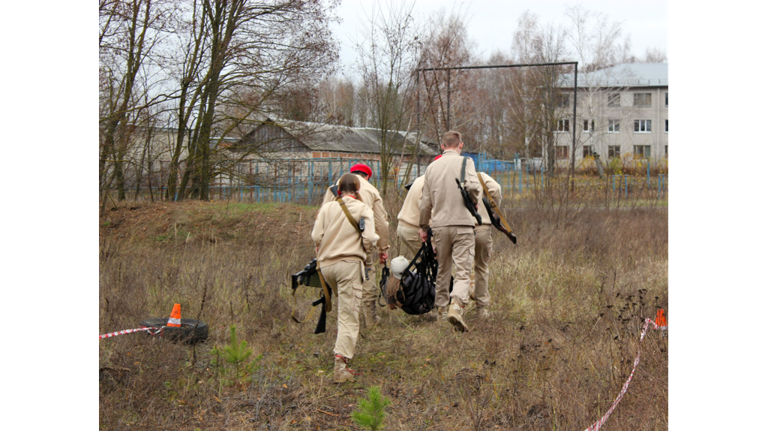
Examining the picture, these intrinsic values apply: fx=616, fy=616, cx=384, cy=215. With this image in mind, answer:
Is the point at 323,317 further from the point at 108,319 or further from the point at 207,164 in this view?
Result: the point at 207,164

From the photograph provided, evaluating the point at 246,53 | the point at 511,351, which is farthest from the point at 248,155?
the point at 511,351

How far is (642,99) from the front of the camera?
63.1 m

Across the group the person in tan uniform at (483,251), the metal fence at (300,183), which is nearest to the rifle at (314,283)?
the person in tan uniform at (483,251)

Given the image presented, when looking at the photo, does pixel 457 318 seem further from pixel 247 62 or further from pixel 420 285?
pixel 247 62

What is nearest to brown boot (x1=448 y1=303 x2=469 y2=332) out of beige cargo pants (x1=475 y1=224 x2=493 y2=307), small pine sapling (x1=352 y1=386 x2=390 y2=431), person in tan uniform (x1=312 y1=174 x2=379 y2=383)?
beige cargo pants (x1=475 y1=224 x2=493 y2=307)

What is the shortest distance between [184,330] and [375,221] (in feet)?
7.46

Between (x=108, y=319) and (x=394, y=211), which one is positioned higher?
(x=394, y=211)

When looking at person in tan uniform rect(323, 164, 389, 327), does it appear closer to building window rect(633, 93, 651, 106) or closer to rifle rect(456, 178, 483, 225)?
rifle rect(456, 178, 483, 225)

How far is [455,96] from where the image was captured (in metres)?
18.6

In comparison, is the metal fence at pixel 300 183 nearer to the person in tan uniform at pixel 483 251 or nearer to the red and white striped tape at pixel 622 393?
the person in tan uniform at pixel 483 251

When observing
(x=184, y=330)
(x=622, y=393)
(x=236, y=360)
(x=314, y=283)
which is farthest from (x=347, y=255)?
(x=622, y=393)

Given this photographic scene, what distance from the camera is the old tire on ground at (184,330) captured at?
5.67 meters

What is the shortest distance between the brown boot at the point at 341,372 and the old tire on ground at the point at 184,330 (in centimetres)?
145
